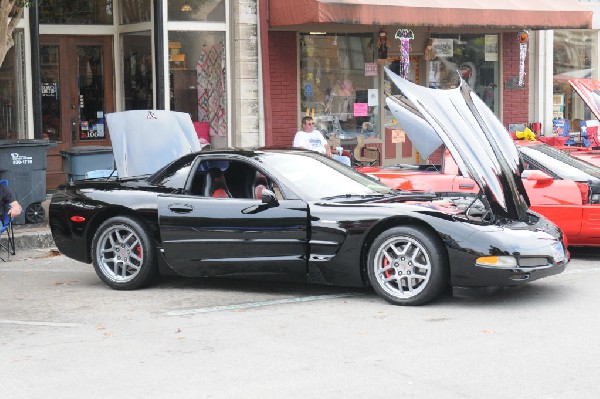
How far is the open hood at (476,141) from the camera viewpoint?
9.34 meters

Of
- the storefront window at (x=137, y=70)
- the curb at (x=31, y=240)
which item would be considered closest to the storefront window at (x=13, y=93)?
the storefront window at (x=137, y=70)

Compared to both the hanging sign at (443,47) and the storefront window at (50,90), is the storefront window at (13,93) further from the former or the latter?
the hanging sign at (443,47)

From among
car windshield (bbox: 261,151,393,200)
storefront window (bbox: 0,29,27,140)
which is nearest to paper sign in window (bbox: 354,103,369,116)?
storefront window (bbox: 0,29,27,140)

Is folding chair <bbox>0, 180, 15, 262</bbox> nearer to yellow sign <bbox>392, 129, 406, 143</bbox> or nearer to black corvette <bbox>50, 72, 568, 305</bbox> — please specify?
black corvette <bbox>50, 72, 568, 305</bbox>

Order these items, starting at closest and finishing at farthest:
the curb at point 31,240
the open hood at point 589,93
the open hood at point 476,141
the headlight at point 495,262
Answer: the headlight at point 495,262
the open hood at point 476,141
the curb at point 31,240
the open hood at point 589,93

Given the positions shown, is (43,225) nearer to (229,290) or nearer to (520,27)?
(229,290)

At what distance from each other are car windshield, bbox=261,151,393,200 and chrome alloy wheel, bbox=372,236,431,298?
862 millimetres

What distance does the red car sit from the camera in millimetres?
11328

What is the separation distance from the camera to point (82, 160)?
14.8 meters

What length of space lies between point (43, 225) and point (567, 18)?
11.1 metres

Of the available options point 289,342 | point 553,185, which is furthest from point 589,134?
point 289,342

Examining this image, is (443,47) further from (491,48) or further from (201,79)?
(201,79)

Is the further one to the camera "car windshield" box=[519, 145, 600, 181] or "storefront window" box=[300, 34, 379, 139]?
"storefront window" box=[300, 34, 379, 139]

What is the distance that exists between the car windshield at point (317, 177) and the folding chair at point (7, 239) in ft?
11.3
